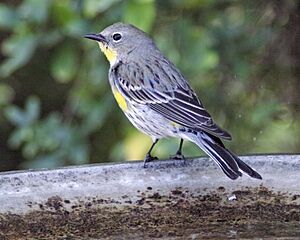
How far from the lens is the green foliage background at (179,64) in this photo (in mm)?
5539

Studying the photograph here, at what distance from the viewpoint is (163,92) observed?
4.79 meters

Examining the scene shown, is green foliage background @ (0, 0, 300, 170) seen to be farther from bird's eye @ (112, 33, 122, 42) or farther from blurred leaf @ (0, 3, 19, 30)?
bird's eye @ (112, 33, 122, 42)

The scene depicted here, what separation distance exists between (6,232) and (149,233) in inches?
21.5

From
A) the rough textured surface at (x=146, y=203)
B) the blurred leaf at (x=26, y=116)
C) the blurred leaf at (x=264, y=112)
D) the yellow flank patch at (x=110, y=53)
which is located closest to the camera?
the rough textured surface at (x=146, y=203)

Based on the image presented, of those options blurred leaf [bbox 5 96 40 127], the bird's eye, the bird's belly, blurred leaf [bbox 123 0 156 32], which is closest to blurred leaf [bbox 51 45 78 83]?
blurred leaf [bbox 5 96 40 127]

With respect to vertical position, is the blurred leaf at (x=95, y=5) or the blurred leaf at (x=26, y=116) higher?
the blurred leaf at (x=95, y=5)

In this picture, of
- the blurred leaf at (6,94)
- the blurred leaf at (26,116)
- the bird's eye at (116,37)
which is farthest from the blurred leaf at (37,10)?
the blurred leaf at (6,94)

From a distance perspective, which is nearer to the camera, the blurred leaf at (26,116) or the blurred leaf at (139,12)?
the blurred leaf at (139,12)

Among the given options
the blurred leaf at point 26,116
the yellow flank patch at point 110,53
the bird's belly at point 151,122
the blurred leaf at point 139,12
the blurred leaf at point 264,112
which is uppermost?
the blurred leaf at point 139,12

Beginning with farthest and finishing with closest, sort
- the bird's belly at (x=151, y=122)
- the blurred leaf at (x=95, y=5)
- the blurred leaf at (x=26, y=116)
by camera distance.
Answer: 1. the blurred leaf at (x=26, y=116)
2. the blurred leaf at (x=95, y=5)
3. the bird's belly at (x=151, y=122)

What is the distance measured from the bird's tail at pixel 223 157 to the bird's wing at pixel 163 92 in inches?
2.6

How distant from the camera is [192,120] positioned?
4402 millimetres

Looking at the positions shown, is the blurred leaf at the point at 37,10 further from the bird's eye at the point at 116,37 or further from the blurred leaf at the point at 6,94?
the blurred leaf at the point at 6,94

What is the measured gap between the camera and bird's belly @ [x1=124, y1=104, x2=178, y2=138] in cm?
465
